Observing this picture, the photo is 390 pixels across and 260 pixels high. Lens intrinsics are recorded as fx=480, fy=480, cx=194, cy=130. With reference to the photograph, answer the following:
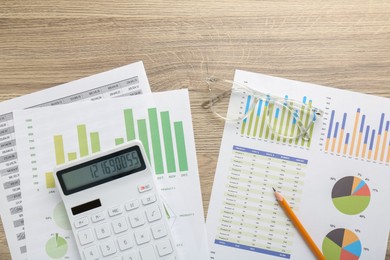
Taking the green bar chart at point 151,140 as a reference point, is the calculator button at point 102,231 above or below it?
below

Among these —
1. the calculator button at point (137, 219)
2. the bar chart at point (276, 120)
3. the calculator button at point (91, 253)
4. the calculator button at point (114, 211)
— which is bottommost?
the calculator button at point (91, 253)

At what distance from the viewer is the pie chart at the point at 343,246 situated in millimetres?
739

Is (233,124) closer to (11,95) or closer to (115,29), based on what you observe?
(115,29)

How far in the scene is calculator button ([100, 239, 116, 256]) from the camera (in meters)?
0.71

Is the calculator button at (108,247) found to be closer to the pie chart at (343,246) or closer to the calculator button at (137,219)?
the calculator button at (137,219)

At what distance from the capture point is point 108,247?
0.71 m

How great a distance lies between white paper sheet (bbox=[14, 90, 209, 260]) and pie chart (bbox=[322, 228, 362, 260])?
0.62ft

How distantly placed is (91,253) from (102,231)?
0.04 meters

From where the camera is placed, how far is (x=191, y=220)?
0.74m

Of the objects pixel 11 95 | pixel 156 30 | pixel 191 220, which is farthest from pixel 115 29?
pixel 191 220

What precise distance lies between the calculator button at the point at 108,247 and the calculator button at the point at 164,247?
0.22ft

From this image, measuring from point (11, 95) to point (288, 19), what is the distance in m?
0.45

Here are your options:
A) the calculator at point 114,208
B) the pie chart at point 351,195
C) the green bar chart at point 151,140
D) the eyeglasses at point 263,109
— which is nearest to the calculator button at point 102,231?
the calculator at point 114,208

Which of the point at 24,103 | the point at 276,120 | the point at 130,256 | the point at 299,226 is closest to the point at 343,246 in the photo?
the point at 299,226
